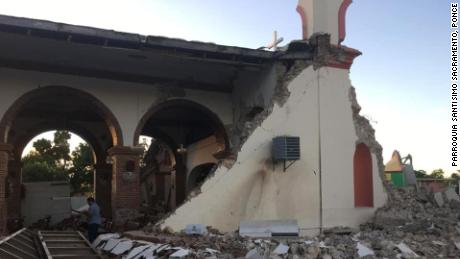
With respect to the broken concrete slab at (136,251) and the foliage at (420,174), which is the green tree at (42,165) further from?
the foliage at (420,174)

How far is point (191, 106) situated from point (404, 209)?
20.7ft

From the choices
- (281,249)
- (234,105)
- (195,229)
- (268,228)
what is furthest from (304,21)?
(281,249)

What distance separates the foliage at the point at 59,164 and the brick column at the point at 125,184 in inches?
809

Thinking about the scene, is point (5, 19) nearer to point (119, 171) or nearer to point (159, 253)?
point (119, 171)

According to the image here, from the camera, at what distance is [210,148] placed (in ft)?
56.2

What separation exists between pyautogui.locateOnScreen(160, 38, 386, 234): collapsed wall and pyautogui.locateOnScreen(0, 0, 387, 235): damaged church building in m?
0.03

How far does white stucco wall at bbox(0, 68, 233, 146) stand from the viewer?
12.2 m

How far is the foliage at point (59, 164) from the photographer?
34719 mm

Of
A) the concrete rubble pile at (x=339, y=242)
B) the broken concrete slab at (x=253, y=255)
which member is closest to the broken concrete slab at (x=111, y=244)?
the concrete rubble pile at (x=339, y=242)

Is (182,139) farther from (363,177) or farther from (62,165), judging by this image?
(62,165)

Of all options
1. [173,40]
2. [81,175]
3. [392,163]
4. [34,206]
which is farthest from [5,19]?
[81,175]

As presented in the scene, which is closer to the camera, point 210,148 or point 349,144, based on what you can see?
point 349,144

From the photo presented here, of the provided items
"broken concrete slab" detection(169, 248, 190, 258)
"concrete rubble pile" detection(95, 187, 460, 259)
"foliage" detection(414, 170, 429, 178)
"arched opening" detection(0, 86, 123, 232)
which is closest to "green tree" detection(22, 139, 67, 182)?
"arched opening" detection(0, 86, 123, 232)

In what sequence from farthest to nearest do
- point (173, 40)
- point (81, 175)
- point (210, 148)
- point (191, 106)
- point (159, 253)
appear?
point (81, 175) → point (210, 148) → point (191, 106) → point (173, 40) → point (159, 253)
